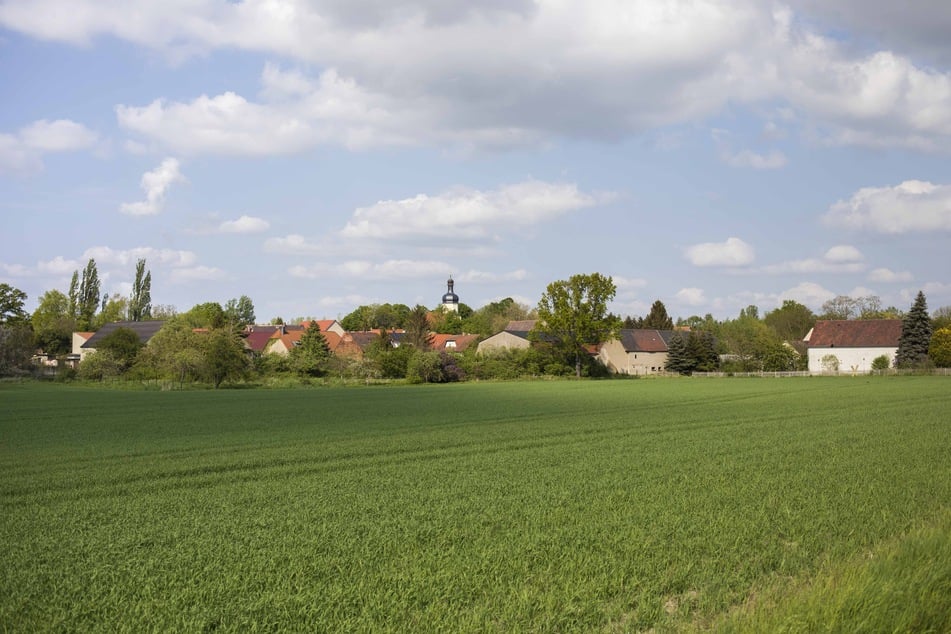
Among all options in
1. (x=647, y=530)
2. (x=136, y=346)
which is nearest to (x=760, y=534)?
(x=647, y=530)

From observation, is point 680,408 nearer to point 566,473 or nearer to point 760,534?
point 566,473

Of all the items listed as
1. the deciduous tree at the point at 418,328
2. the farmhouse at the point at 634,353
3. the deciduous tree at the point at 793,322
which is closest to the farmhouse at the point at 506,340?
the deciduous tree at the point at 418,328

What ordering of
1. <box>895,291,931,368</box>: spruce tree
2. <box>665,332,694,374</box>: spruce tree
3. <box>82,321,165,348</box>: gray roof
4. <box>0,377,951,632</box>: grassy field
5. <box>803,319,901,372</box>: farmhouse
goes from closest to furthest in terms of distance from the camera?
<box>0,377,951,632</box>: grassy field
<box>895,291,931,368</box>: spruce tree
<box>803,319,901,372</box>: farmhouse
<box>665,332,694,374</box>: spruce tree
<box>82,321,165,348</box>: gray roof

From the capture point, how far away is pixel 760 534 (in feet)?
35.1

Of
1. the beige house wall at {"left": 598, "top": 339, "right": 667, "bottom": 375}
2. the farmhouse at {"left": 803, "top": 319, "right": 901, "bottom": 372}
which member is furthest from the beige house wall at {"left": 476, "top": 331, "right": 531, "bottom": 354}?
the farmhouse at {"left": 803, "top": 319, "right": 901, "bottom": 372}

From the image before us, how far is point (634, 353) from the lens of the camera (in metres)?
114

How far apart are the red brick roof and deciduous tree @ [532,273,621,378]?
31660 mm

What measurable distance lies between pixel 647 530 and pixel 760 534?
1540 mm

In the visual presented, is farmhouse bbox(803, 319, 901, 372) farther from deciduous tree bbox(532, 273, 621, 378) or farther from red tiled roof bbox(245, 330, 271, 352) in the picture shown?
red tiled roof bbox(245, 330, 271, 352)

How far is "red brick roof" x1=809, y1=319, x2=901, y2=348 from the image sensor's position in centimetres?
10050

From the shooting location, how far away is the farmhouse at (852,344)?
100188 mm

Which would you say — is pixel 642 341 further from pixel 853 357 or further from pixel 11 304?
pixel 11 304

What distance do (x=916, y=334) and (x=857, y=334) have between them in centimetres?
1106

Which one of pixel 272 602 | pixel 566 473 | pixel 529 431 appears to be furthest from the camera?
pixel 529 431
